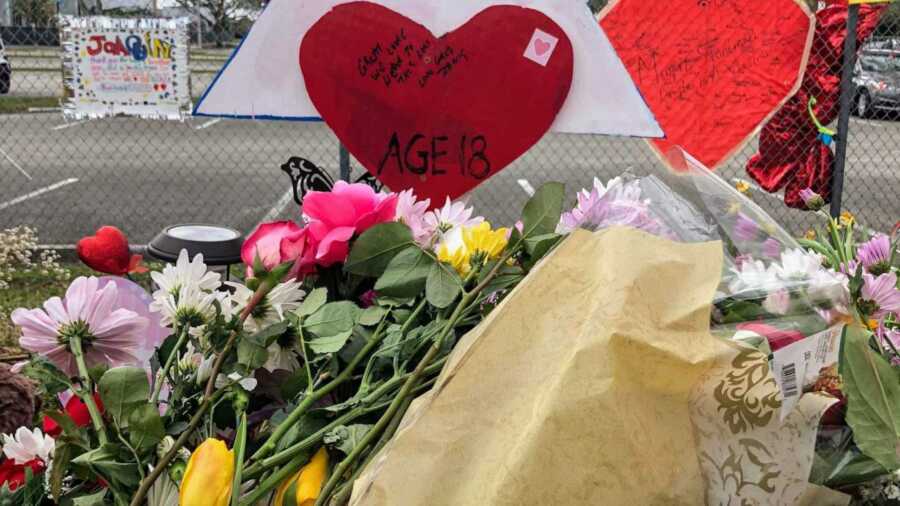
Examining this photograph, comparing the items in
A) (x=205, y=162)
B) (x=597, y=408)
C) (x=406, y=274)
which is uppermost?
(x=597, y=408)

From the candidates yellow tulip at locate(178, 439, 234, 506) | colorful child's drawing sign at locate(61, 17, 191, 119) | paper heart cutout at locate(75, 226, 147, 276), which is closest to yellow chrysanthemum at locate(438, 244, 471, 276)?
yellow tulip at locate(178, 439, 234, 506)

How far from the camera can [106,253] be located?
1.42 m

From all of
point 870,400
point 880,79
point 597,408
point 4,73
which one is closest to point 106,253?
point 597,408

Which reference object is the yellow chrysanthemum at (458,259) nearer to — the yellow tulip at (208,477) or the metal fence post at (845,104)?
the yellow tulip at (208,477)

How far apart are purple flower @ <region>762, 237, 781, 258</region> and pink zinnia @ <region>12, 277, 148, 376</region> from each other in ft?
2.31

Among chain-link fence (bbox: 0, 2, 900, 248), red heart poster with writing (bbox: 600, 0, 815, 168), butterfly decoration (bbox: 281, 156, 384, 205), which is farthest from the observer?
chain-link fence (bbox: 0, 2, 900, 248)

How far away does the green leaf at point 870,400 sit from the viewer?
3.13 feet

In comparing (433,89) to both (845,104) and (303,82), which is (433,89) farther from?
(845,104)

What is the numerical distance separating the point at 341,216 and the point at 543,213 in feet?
0.85

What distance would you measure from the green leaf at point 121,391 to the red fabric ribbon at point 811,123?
436 centimetres

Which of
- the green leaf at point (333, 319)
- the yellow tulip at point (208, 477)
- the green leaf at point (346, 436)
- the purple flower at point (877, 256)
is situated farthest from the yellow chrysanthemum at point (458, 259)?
the purple flower at point (877, 256)

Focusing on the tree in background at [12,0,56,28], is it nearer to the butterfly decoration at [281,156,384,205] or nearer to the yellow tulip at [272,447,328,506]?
the butterfly decoration at [281,156,384,205]

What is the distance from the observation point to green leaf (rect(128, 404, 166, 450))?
1.03 meters

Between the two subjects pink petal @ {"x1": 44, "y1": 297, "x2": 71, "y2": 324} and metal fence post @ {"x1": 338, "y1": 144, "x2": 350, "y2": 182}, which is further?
metal fence post @ {"x1": 338, "y1": 144, "x2": 350, "y2": 182}
